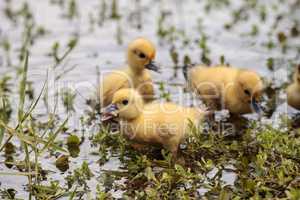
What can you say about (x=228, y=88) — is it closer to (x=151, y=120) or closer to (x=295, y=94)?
(x=295, y=94)

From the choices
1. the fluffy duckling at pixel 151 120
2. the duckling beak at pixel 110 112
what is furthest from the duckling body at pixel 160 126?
the duckling beak at pixel 110 112

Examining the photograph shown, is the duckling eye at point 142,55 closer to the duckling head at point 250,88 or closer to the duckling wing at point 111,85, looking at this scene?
the duckling wing at point 111,85

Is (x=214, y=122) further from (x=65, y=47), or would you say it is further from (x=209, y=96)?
(x=65, y=47)

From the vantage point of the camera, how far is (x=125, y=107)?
4.87m

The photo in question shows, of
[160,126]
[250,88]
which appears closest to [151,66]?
[250,88]

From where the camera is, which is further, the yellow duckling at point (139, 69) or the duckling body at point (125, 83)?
the yellow duckling at point (139, 69)

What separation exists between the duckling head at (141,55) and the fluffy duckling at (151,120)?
121cm

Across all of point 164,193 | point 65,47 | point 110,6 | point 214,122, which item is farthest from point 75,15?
point 164,193

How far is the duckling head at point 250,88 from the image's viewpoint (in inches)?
213

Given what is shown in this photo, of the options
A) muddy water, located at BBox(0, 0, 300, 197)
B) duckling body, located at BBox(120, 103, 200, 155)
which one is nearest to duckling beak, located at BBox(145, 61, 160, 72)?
muddy water, located at BBox(0, 0, 300, 197)

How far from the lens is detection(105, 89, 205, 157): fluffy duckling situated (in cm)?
474

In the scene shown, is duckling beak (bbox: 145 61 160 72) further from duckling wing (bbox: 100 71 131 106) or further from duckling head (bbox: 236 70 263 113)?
duckling head (bbox: 236 70 263 113)

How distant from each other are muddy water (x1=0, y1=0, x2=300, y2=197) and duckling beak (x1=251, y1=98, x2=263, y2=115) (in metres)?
0.58

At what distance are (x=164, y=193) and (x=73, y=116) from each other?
Answer: 77.0 inches
